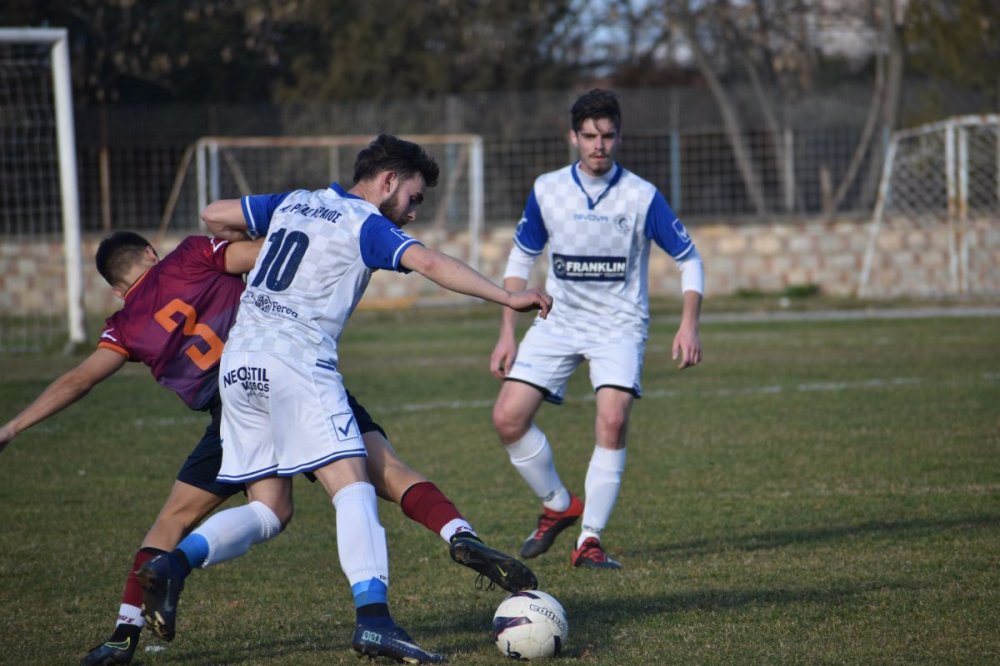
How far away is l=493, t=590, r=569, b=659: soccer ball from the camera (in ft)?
14.4

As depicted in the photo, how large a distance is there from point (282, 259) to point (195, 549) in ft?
3.29

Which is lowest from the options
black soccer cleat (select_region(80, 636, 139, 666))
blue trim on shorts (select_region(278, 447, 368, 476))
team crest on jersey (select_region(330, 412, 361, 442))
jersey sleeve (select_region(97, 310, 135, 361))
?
black soccer cleat (select_region(80, 636, 139, 666))

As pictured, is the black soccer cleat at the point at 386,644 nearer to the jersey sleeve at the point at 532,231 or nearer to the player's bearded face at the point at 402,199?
the player's bearded face at the point at 402,199

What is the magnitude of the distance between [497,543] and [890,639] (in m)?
2.34

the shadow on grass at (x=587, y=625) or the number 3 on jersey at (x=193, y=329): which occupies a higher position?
the number 3 on jersey at (x=193, y=329)

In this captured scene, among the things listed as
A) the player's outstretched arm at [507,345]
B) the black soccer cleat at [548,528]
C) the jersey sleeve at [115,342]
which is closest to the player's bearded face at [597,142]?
the player's outstretched arm at [507,345]

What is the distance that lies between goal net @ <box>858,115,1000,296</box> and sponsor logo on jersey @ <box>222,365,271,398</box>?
1718cm

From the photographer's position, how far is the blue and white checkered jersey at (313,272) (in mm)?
4297

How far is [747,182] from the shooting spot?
2252 cm

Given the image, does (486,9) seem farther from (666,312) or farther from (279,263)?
(279,263)

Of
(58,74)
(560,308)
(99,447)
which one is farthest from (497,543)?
(58,74)

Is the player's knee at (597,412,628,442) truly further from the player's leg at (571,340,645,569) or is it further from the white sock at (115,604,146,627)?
the white sock at (115,604,146,627)

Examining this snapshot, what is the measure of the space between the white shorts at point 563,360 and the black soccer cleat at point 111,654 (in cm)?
251

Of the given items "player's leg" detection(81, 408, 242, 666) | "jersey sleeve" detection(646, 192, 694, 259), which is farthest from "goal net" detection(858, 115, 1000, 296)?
"player's leg" detection(81, 408, 242, 666)
